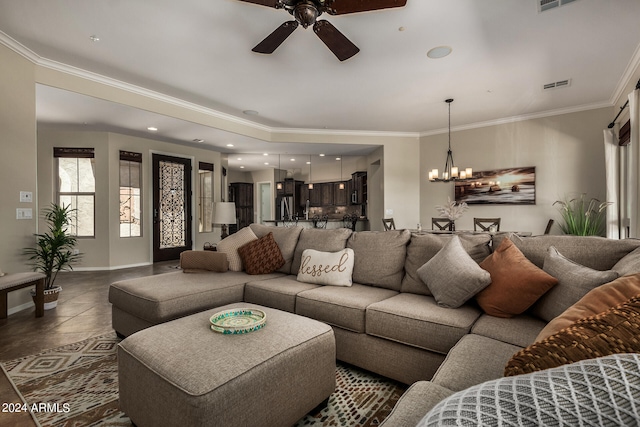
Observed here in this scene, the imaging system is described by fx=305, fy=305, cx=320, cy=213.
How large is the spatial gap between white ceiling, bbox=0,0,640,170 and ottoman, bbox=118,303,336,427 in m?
2.38

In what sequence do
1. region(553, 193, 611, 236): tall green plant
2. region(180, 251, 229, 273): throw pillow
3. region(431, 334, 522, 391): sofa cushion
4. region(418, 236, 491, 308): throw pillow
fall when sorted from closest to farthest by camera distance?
region(431, 334, 522, 391): sofa cushion, region(418, 236, 491, 308): throw pillow, region(180, 251, 229, 273): throw pillow, region(553, 193, 611, 236): tall green plant

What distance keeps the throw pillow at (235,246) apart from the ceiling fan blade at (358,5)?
2.23 m

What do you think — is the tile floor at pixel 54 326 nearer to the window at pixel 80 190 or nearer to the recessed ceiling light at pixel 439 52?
the window at pixel 80 190

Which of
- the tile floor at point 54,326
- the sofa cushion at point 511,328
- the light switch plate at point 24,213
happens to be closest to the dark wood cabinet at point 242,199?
the tile floor at point 54,326

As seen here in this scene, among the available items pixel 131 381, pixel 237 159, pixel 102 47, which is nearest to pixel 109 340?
pixel 131 381

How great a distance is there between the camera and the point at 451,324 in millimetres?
1727

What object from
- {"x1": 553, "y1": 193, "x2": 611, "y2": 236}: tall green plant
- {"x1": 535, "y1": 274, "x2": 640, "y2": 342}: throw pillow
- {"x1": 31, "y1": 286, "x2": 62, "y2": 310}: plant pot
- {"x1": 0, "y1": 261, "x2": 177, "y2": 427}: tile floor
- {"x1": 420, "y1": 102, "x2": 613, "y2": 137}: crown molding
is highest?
{"x1": 420, "y1": 102, "x2": 613, "y2": 137}: crown molding

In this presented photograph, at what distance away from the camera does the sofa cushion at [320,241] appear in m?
2.90

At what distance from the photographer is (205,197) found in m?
7.55

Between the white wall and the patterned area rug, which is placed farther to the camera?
the white wall

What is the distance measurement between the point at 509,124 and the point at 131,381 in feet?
22.0

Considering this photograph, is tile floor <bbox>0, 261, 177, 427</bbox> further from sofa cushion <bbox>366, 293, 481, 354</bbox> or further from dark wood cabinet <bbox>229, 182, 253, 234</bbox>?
dark wood cabinet <bbox>229, 182, 253, 234</bbox>

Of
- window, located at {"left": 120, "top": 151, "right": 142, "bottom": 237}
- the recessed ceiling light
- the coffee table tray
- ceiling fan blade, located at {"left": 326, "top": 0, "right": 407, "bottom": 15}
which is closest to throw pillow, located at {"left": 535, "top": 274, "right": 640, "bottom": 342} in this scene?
the coffee table tray

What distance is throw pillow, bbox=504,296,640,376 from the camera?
0.59 metres
